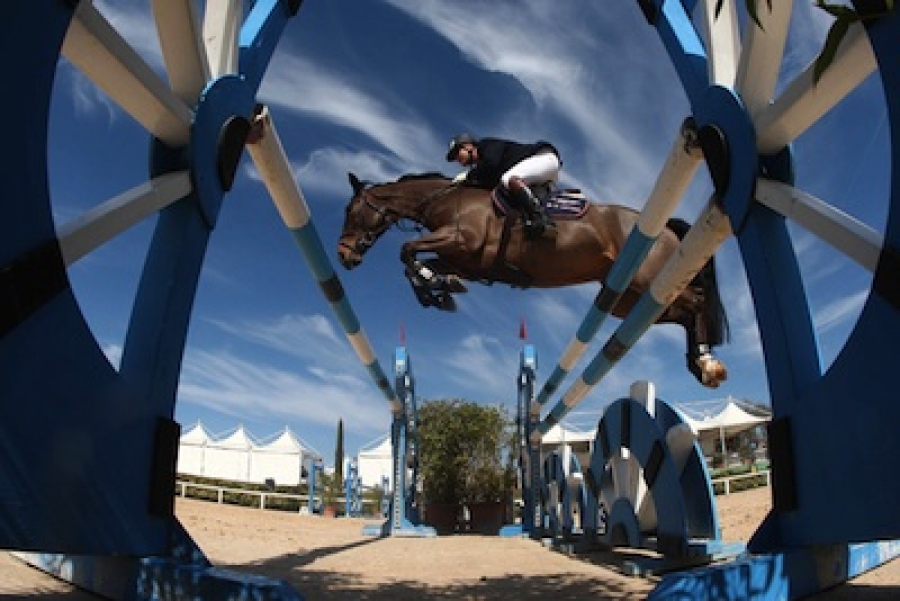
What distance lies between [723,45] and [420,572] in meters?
3.51

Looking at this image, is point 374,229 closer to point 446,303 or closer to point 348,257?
point 348,257

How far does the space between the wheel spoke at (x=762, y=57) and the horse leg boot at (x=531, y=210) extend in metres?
2.13

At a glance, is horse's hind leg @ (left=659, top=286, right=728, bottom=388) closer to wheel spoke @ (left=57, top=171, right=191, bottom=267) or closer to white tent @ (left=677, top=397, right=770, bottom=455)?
wheel spoke @ (left=57, top=171, right=191, bottom=267)

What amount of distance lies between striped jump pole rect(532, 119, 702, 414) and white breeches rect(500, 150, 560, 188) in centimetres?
86

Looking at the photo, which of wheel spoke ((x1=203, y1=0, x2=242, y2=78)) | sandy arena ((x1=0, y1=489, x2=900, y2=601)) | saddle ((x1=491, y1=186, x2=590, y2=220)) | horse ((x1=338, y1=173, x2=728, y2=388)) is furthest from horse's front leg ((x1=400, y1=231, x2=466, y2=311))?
wheel spoke ((x1=203, y1=0, x2=242, y2=78))

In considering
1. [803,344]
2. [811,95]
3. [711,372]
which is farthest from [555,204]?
[811,95]

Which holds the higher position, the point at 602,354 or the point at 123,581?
the point at 602,354

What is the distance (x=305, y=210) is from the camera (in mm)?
4656

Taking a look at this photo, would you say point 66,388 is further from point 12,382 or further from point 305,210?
point 305,210

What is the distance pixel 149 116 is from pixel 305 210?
2.37 m

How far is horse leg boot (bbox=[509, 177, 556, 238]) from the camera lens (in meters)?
4.48

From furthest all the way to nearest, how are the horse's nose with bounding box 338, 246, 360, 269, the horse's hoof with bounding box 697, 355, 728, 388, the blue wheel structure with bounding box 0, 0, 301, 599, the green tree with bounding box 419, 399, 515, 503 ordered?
the green tree with bounding box 419, 399, 515, 503 → the horse's nose with bounding box 338, 246, 360, 269 → the horse's hoof with bounding box 697, 355, 728, 388 → the blue wheel structure with bounding box 0, 0, 301, 599

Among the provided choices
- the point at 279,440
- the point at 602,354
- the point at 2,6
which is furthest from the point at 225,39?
the point at 279,440

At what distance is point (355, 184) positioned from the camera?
6.20 m
